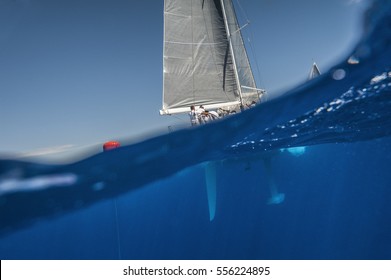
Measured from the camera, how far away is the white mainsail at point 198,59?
1138cm

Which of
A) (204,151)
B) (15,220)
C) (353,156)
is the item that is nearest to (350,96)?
(204,151)

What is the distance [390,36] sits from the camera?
589 centimetres

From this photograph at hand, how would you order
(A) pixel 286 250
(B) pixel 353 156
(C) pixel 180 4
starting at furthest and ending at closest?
(A) pixel 286 250 → (B) pixel 353 156 → (C) pixel 180 4

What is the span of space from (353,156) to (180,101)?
2518cm

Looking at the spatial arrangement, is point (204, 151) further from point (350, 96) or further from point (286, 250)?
point (286, 250)

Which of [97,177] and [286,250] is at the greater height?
[97,177]

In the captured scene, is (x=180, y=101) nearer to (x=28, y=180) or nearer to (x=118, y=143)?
(x=118, y=143)

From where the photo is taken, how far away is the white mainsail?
37.3ft

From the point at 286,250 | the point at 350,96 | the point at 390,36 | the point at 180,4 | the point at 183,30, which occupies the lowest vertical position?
the point at 286,250

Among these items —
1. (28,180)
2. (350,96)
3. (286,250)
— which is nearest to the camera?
(28,180)

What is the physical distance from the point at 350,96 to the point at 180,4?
342 inches

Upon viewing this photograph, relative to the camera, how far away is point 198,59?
38.7ft

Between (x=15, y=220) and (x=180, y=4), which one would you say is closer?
(x=15, y=220)

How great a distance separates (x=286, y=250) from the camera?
4919 centimetres
